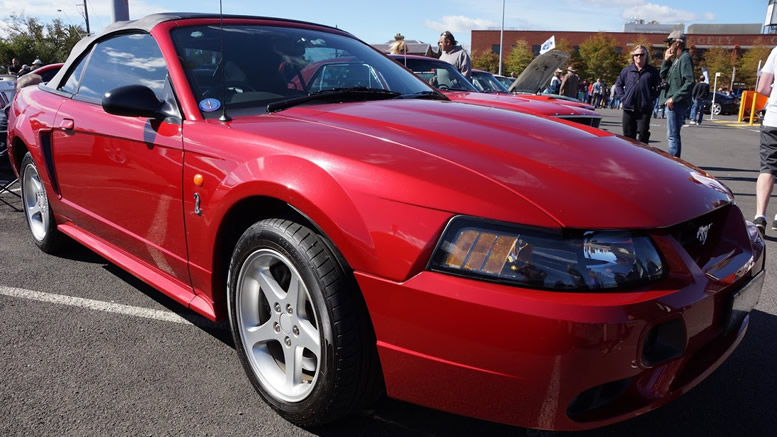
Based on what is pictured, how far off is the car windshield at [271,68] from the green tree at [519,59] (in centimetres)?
6681

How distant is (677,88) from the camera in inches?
276

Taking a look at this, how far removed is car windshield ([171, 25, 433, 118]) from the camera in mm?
2494

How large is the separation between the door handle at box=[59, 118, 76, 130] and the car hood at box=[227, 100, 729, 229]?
128cm

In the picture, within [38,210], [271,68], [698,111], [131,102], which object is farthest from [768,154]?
[698,111]

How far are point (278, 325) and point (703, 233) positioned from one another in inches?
57.9

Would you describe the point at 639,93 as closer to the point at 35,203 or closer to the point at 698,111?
the point at 35,203

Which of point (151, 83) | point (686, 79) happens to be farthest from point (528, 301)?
point (686, 79)

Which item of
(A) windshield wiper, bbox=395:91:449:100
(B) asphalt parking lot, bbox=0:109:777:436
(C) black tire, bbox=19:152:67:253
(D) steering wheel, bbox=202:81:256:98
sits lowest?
(B) asphalt parking lot, bbox=0:109:777:436

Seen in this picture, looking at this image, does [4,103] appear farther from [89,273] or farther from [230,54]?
[230,54]

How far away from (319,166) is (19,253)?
130 inches

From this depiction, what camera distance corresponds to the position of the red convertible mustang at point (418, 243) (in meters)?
1.54

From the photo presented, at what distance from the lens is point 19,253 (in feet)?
13.4

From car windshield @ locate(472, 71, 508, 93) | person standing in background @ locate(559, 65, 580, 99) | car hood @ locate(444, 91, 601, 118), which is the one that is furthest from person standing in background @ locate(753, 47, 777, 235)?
person standing in background @ locate(559, 65, 580, 99)

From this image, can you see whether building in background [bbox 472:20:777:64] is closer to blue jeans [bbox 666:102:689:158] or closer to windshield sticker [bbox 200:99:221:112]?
blue jeans [bbox 666:102:689:158]
